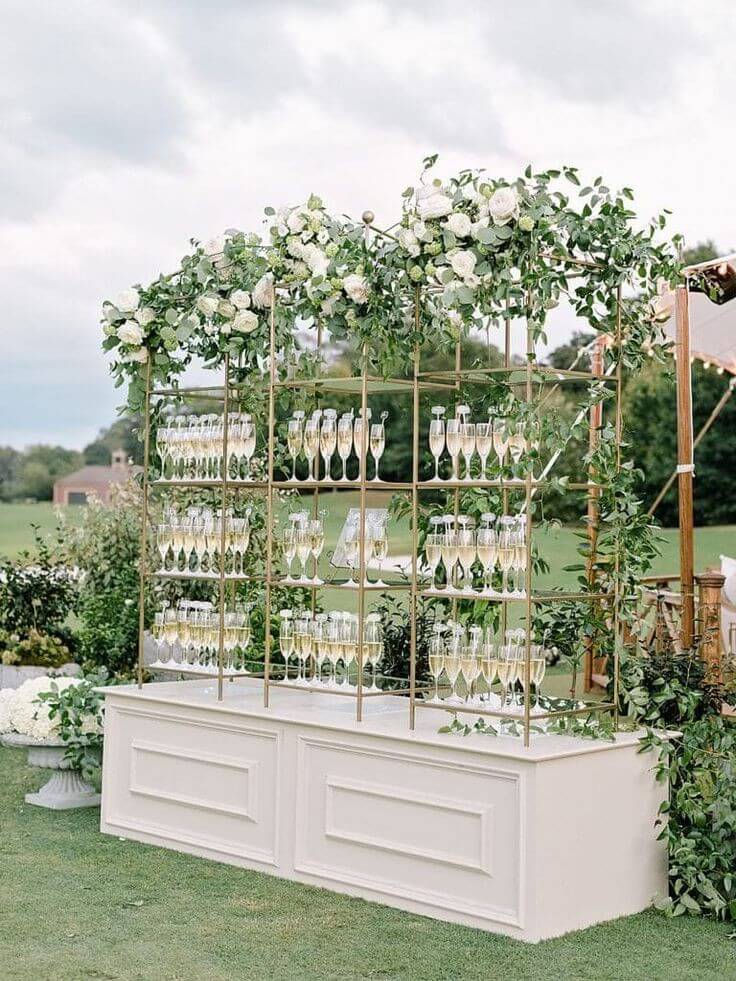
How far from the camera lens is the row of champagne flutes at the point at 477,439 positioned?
15.4 feet

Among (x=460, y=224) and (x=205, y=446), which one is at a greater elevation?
(x=460, y=224)

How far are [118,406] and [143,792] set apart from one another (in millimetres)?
1656

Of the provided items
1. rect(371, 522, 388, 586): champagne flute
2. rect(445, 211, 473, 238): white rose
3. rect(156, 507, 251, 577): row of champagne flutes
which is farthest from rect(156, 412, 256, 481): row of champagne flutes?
rect(445, 211, 473, 238): white rose

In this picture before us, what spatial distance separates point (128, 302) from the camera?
19.1ft

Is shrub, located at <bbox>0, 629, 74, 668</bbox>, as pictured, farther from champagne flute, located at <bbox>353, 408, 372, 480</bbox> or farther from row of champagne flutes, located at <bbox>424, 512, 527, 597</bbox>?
row of champagne flutes, located at <bbox>424, 512, 527, 597</bbox>

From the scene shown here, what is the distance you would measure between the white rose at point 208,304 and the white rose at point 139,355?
16.0 inches

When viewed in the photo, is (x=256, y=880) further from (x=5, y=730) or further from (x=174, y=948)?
(x=5, y=730)

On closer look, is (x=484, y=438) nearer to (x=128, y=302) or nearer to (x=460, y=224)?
(x=460, y=224)

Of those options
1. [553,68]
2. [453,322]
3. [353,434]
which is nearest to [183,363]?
[353,434]

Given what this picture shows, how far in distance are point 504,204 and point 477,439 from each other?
83 cm

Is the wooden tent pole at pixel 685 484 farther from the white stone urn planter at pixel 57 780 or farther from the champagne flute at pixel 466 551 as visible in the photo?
the white stone urn planter at pixel 57 780

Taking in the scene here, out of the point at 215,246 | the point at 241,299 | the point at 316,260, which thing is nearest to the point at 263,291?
the point at 241,299

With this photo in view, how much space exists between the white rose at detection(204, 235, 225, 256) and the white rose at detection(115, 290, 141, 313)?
392 millimetres

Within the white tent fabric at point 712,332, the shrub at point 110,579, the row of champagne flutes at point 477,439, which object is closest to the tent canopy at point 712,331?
the white tent fabric at point 712,332
